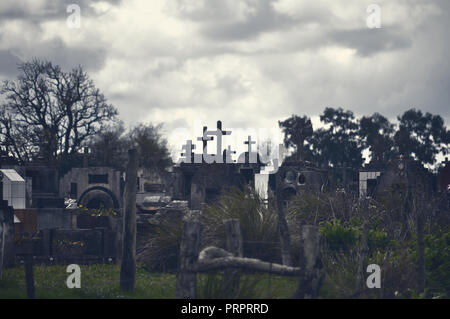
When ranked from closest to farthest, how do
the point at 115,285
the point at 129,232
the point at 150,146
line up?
1. the point at 115,285
2. the point at 129,232
3. the point at 150,146

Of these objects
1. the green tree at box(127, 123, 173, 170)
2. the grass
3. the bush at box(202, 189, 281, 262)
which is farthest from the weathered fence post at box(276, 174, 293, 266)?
the green tree at box(127, 123, 173, 170)

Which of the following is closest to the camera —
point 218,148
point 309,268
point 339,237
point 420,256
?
point 309,268

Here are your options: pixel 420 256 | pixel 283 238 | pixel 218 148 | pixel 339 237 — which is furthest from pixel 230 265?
pixel 218 148

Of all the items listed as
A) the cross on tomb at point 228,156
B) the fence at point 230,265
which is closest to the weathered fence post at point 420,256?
the fence at point 230,265

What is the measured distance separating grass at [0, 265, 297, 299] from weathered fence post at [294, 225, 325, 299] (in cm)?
44

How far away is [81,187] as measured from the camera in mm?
43156

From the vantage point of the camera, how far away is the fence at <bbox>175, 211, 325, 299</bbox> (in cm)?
918

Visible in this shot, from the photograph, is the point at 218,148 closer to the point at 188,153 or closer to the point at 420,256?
the point at 188,153

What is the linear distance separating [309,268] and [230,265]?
Answer: 4.76 feet

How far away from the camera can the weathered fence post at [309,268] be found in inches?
389

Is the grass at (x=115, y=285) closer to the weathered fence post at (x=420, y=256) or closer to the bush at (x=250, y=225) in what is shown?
the bush at (x=250, y=225)

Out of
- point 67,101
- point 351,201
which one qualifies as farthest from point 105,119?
point 351,201

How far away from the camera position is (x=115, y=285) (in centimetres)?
1255
